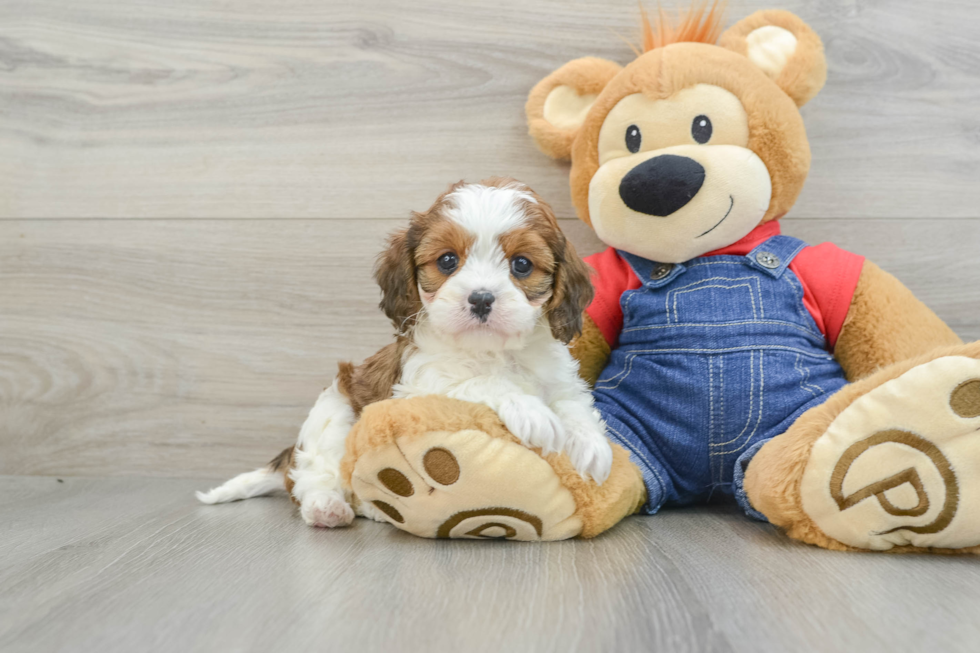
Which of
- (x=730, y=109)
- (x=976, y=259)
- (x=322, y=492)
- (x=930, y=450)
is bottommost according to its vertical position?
(x=322, y=492)

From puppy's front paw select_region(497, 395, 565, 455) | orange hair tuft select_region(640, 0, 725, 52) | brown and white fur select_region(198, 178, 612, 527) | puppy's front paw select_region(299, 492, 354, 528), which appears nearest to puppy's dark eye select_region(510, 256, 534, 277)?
brown and white fur select_region(198, 178, 612, 527)

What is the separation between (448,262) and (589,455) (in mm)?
438

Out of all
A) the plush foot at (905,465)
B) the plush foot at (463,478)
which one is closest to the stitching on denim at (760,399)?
the plush foot at (905,465)

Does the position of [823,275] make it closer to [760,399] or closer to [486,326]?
[760,399]

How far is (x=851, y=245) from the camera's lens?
1860 mm

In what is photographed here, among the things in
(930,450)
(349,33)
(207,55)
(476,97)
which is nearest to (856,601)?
(930,450)

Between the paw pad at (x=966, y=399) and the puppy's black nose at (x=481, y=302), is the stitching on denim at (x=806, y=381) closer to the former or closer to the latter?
the paw pad at (x=966, y=399)

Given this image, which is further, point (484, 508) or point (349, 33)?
point (349, 33)

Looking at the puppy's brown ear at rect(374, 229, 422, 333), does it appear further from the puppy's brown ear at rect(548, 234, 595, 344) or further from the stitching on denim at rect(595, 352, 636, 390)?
the stitching on denim at rect(595, 352, 636, 390)

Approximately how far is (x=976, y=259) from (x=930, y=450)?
968 mm

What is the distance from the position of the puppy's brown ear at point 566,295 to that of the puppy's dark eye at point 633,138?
33 centimetres

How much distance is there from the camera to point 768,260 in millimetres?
1526

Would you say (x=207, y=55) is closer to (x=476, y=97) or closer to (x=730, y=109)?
(x=476, y=97)

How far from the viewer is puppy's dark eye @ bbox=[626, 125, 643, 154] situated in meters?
1.54
